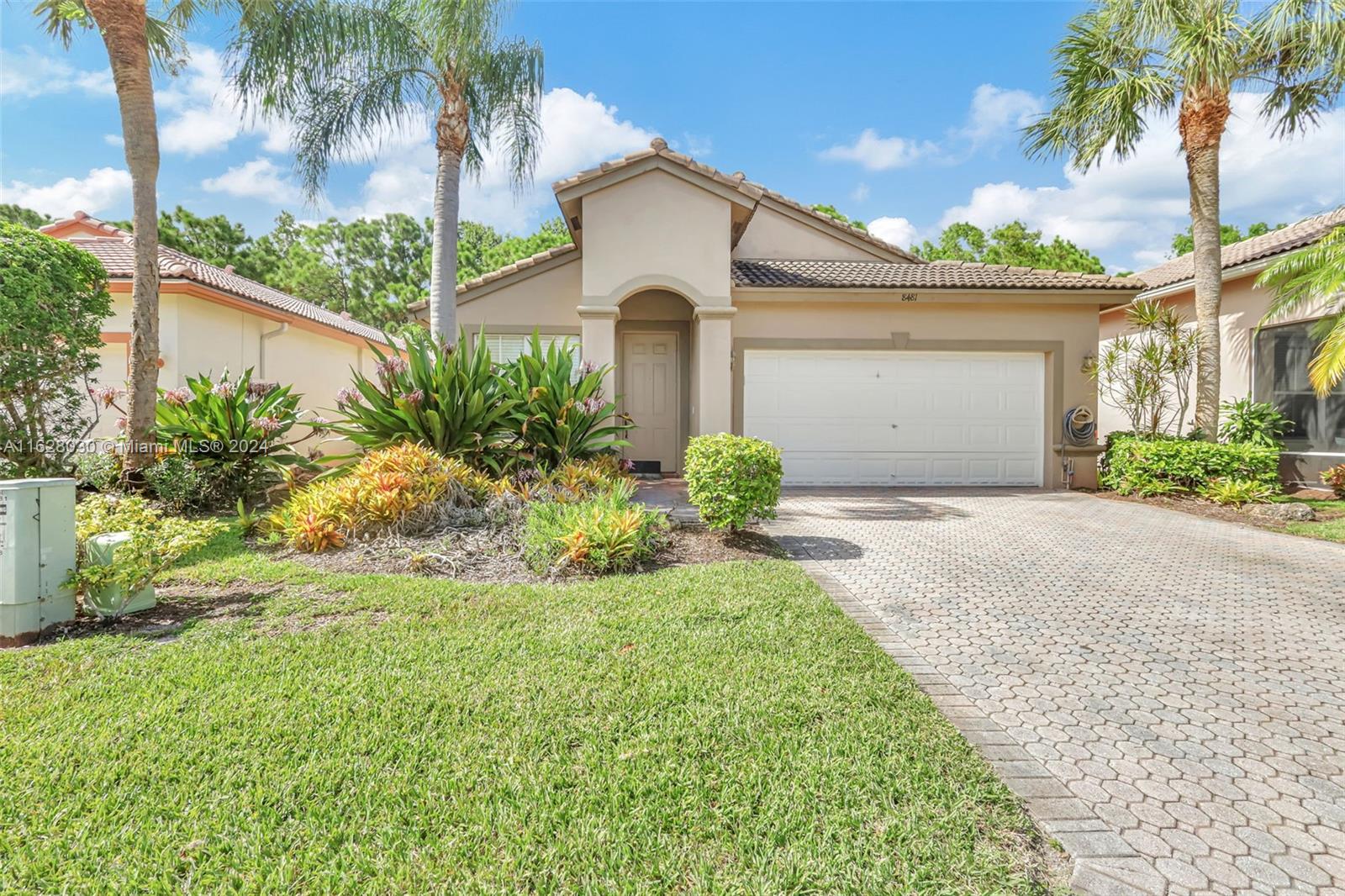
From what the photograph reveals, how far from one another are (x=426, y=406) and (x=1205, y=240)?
14254mm

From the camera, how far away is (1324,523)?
870cm

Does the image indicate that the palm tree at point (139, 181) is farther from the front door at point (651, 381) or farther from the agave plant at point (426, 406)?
the front door at point (651, 381)

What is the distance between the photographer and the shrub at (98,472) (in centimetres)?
766

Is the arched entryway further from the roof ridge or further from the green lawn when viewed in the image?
the green lawn

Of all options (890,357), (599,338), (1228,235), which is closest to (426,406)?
(599,338)

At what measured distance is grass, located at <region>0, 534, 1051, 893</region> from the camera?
2061mm

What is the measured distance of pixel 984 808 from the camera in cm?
237

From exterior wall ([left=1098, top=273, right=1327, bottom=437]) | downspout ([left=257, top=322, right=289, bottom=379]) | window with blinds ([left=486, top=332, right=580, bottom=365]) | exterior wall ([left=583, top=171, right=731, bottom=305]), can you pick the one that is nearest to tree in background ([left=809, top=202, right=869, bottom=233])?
exterior wall ([left=1098, top=273, right=1327, bottom=437])

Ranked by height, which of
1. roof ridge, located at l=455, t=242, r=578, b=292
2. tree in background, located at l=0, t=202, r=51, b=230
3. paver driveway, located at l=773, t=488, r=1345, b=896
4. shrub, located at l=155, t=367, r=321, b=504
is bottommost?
paver driveway, located at l=773, t=488, r=1345, b=896

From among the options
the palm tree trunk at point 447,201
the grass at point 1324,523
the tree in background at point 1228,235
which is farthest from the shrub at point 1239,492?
the tree in background at point 1228,235

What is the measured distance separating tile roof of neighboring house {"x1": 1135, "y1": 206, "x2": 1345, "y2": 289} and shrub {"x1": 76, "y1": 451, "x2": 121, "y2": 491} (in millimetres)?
19079

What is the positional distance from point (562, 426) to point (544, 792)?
5.97m

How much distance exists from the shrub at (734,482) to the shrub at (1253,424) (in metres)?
10.8

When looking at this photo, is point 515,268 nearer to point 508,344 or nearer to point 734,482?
point 508,344
